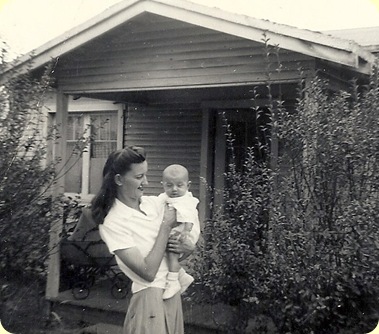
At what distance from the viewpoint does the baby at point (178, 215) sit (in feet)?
9.98

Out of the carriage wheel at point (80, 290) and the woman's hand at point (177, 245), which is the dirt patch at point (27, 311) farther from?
the woman's hand at point (177, 245)

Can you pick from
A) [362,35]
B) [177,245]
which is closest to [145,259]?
[177,245]

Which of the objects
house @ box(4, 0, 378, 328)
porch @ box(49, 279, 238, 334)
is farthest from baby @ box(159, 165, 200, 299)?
porch @ box(49, 279, 238, 334)

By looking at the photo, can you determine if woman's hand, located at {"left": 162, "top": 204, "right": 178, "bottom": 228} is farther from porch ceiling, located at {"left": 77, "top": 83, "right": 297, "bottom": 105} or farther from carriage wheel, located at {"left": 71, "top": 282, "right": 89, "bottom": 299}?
carriage wheel, located at {"left": 71, "top": 282, "right": 89, "bottom": 299}

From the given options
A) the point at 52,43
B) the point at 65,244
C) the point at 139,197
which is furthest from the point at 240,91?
the point at 139,197

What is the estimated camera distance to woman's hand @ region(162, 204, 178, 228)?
2965 millimetres

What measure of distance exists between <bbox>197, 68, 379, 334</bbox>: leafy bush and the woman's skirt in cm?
165

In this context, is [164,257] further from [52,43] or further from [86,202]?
[86,202]

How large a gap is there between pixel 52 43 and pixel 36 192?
6.14 ft

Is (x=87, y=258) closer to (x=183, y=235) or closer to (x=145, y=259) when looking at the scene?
(x=183, y=235)

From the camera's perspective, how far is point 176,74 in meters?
6.04

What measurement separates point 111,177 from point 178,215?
45 centimetres

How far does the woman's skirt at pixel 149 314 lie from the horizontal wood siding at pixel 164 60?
306 cm

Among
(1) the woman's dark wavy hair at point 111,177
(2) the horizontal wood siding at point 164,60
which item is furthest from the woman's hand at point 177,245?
(2) the horizontal wood siding at point 164,60
